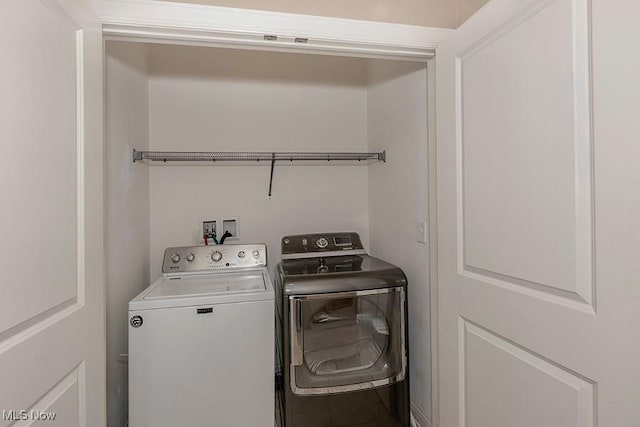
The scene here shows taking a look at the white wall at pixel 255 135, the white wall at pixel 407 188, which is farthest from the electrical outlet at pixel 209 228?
the white wall at pixel 407 188

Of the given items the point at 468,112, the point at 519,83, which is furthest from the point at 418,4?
the point at 519,83

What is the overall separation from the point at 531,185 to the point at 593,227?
0.67ft

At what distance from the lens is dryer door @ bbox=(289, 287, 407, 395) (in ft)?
5.17

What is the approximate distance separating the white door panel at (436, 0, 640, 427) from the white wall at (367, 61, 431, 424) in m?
0.39

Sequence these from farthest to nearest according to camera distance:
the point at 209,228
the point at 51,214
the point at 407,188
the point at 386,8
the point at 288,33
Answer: the point at 209,228, the point at 407,188, the point at 386,8, the point at 288,33, the point at 51,214

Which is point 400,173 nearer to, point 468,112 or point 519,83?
point 468,112

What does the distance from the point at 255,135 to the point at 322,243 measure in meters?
0.96

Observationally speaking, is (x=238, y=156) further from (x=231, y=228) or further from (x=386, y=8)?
(x=386, y=8)

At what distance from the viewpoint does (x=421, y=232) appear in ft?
5.54

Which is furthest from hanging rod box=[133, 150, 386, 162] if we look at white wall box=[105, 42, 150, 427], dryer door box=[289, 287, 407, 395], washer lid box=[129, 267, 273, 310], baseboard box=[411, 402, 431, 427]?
baseboard box=[411, 402, 431, 427]

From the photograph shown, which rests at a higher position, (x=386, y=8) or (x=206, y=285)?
(x=386, y=8)

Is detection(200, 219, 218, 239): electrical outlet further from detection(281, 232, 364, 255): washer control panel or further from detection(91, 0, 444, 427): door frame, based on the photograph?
detection(91, 0, 444, 427): door frame

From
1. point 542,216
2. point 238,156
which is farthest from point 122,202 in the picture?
point 542,216

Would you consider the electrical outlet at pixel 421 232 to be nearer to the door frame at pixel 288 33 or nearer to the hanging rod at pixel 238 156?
the door frame at pixel 288 33
